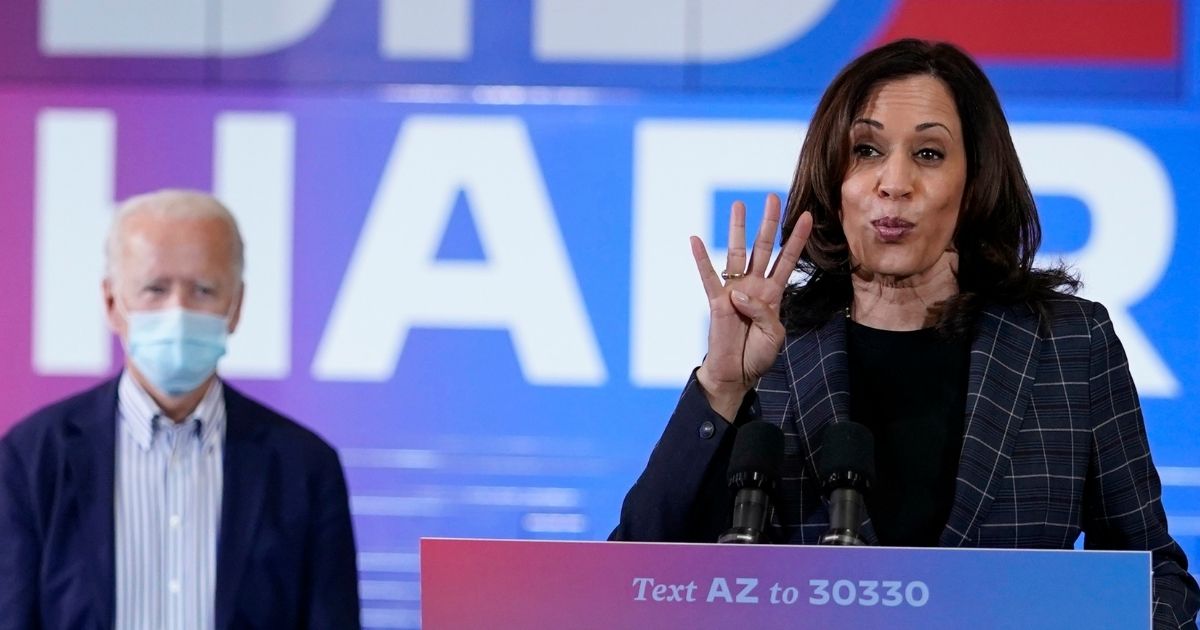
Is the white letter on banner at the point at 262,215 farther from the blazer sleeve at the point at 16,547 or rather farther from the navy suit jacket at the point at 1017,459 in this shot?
the navy suit jacket at the point at 1017,459

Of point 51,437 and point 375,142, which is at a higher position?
point 375,142

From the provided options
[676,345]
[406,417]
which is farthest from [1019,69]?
[406,417]

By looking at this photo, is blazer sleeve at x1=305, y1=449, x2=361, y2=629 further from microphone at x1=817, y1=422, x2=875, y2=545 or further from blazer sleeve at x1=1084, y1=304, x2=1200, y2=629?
blazer sleeve at x1=1084, y1=304, x2=1200, y2=629

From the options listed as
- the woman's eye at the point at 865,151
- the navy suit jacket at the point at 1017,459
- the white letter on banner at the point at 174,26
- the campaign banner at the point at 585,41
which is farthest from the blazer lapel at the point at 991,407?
the white letter on banner at the point at 174,26

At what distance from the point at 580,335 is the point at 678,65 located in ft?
2.54

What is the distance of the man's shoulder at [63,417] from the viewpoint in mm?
2006

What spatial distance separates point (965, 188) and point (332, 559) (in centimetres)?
105

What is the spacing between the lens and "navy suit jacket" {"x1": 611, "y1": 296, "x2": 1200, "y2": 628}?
5.29ft

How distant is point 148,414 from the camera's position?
209 cm

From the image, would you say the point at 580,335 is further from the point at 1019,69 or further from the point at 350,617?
the point at 350,617

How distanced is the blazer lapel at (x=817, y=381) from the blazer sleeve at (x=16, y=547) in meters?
1.06

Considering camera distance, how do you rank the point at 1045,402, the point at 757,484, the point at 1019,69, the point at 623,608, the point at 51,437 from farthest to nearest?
the point at 1019,69 < the point at 51,437 < the point at 1045,402 < the point at 757,484 < the point at 623,608

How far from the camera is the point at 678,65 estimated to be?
3738 millimetres

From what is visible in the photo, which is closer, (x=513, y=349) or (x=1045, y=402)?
(x=1045, y=402)
